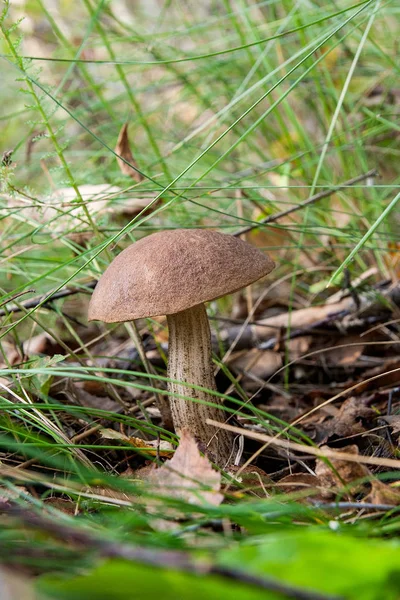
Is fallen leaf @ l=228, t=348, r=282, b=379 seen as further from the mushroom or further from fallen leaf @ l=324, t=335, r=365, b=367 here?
the mushroom

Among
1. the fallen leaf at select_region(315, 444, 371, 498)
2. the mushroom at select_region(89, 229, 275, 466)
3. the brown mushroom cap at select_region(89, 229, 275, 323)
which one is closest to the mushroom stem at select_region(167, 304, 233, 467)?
the mushroom at select_region(89, 229, 275, 466)

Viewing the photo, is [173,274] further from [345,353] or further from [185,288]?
[345,353]

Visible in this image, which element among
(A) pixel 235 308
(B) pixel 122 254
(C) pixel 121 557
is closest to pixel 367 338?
(A) pixel 235 308

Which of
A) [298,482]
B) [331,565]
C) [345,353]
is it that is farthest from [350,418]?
[331,565]

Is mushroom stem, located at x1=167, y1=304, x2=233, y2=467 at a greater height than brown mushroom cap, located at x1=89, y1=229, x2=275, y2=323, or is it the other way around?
brown mushroom cap, located at x1=89, y1=229, x2=275, y2=323

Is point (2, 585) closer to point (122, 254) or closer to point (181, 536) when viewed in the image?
point (181, 536)


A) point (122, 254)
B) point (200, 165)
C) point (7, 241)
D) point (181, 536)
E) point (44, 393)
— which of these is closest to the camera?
point (181, 536)

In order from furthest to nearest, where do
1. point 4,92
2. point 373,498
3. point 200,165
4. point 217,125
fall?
point 4,92, point 200,165, point 217,125, point 373,498
